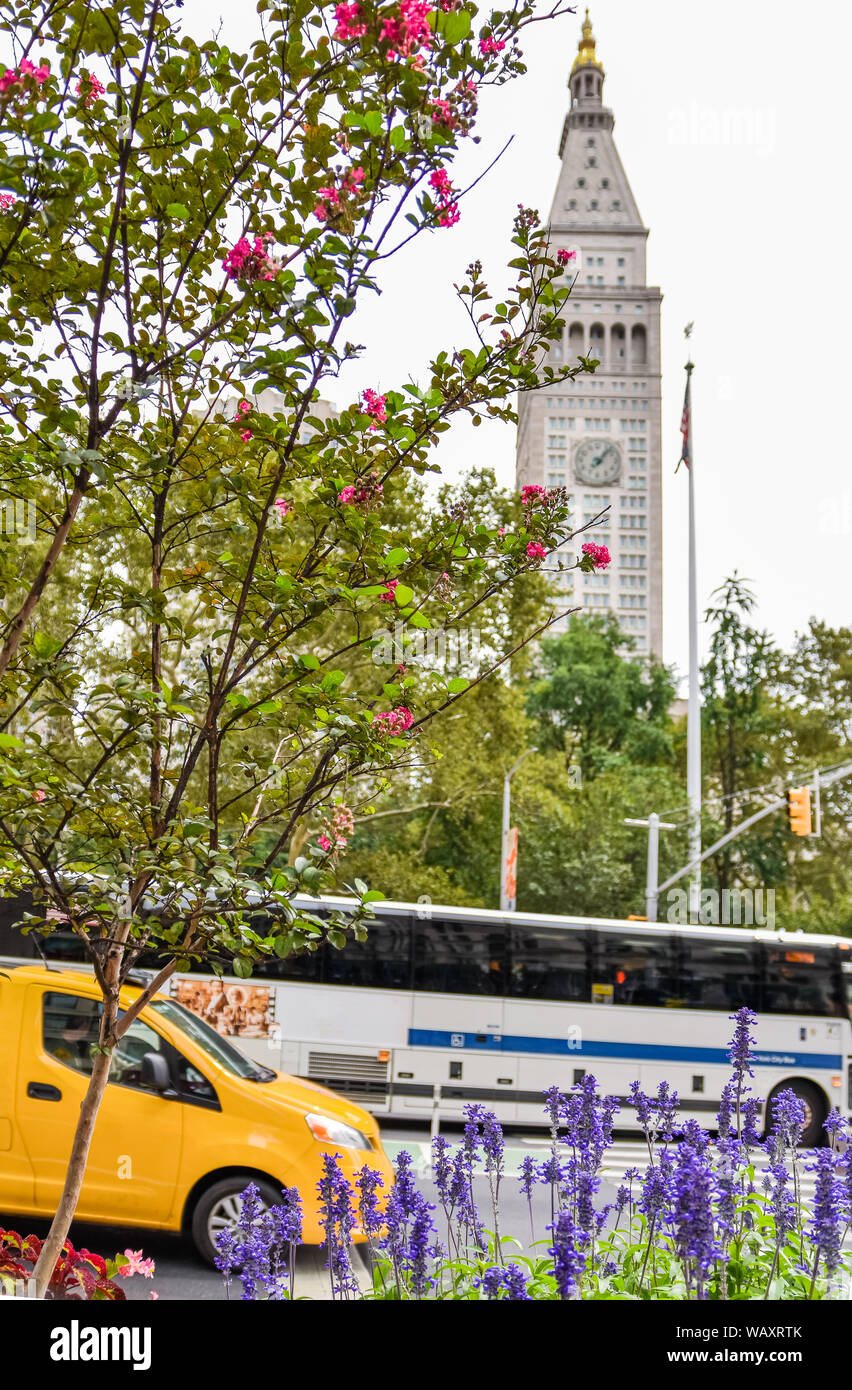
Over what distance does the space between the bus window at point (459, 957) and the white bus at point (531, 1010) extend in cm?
2

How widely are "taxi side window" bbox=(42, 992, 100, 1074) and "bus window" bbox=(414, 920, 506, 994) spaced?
8.98 m

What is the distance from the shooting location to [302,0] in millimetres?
2912

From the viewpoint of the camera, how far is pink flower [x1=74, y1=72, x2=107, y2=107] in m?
3.01

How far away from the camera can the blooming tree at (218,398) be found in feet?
9.05

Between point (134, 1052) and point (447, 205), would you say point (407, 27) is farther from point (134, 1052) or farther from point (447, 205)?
point (134, 1052)

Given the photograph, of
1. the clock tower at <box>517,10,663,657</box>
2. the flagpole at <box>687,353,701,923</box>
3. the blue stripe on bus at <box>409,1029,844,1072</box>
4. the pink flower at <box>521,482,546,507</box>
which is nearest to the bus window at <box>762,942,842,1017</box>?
the blue stripe on bus at <box>409,1029,844,1072</box>

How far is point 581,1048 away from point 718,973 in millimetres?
2238

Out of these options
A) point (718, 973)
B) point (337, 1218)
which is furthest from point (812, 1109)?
point (337, 1218)

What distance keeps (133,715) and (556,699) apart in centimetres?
4560

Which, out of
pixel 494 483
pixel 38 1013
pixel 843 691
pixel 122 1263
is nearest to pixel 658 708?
pixel 843 691

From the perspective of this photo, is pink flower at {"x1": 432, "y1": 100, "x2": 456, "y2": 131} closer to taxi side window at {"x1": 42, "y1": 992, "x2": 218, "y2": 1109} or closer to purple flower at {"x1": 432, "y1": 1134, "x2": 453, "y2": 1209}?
purple flower at {"x1": 432, "y1": 1134, "x2": 453, "y2": 1209}

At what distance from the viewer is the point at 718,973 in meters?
16.8

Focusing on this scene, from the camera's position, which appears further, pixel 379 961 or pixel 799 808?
pixel 799 808
